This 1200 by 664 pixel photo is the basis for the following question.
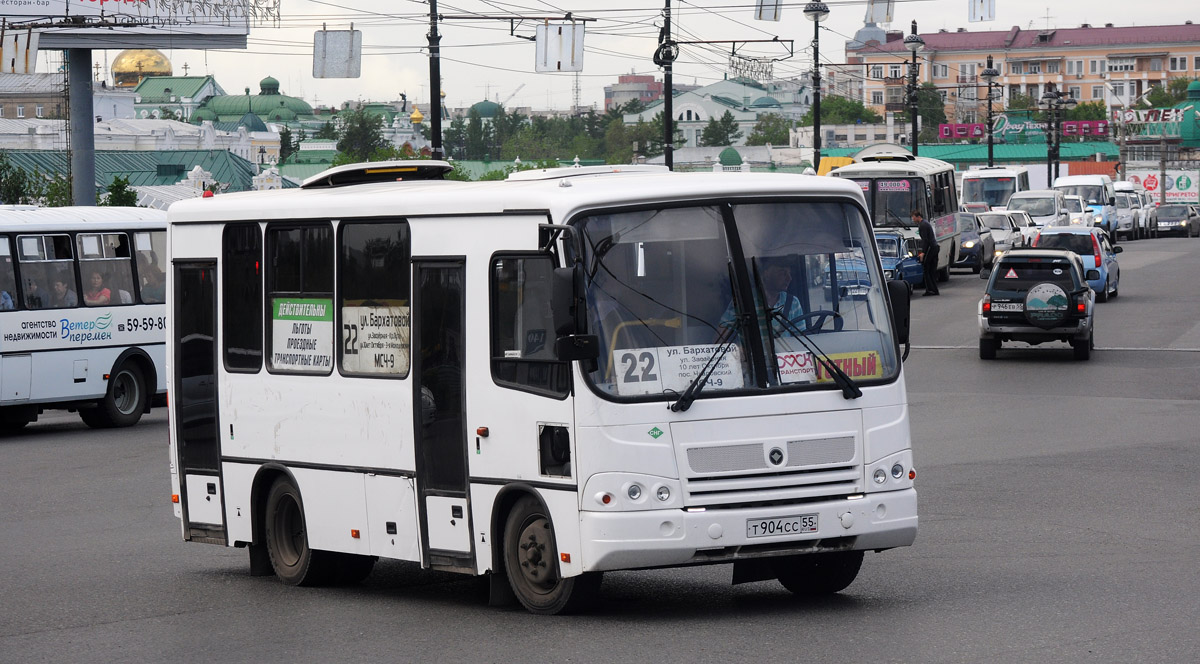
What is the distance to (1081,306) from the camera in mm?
25312

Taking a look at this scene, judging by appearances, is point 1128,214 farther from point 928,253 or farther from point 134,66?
point 134,66

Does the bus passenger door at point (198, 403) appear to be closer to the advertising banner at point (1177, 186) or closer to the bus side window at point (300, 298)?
the bus side window at point (300, 298)

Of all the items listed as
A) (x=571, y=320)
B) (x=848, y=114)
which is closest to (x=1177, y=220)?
(x=571, y=320)

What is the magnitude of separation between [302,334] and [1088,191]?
55.9m

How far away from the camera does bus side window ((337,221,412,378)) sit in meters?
9.70

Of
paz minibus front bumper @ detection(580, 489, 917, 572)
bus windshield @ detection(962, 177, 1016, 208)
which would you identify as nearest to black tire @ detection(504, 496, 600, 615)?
paz minibus front bumper @ detection(580, 489, 917, 572)

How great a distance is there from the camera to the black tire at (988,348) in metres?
26.0

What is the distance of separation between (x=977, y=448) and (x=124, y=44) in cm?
3963

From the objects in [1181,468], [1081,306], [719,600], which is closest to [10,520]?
[719,600]

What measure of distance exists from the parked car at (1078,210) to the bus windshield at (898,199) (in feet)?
47.5

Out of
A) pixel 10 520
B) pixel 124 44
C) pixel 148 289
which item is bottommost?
pixel 10 520

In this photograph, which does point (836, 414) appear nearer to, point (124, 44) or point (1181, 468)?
point (1181, 468)

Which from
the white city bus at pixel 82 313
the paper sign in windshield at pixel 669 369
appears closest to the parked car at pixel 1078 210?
the white city bus at pixel 82 313

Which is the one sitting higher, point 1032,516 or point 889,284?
point 889,284
